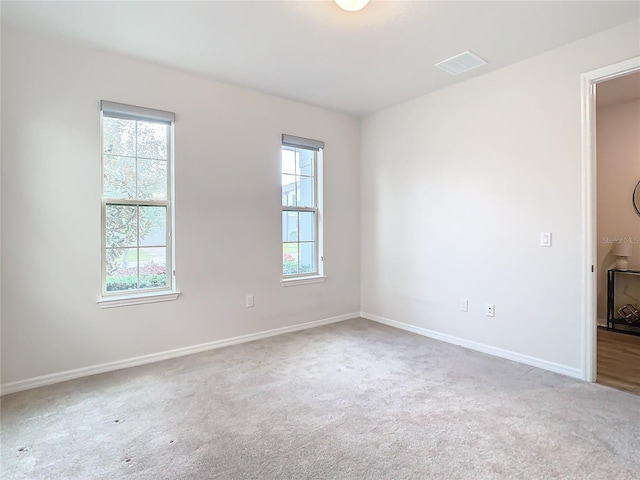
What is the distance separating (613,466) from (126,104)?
159 inches

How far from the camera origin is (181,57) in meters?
3.00

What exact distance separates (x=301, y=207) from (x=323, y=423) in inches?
103

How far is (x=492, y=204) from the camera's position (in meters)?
3.33

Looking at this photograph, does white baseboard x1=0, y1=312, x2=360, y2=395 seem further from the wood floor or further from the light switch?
the wood floor

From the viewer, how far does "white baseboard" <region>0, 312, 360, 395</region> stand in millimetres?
2617

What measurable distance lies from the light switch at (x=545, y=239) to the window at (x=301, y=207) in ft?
7.68

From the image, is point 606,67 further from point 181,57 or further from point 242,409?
point 242,409

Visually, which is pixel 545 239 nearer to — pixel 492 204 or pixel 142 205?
pixel 492 204

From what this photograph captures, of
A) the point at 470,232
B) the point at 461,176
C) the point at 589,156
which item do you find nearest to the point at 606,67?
the point at 589,156

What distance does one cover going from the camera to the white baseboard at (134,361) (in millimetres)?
2617

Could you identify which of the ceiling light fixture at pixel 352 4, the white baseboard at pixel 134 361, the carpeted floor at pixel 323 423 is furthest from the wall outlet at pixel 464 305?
the ceiling light fixture at pixel 352 4

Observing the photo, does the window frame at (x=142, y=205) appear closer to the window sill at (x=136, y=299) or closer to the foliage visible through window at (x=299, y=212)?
the window sill at (x=136, y=299)

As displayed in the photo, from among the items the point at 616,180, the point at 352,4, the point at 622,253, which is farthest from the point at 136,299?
the point at 616,180

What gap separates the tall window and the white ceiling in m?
0.57
